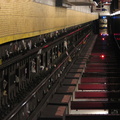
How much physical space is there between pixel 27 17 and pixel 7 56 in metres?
1.16

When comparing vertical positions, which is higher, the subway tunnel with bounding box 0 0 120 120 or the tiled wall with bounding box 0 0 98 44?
the tiled wall with bounding box 0 0 98 44

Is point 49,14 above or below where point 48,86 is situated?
above

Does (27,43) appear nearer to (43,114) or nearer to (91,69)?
(43,114)

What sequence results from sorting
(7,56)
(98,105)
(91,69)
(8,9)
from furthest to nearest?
(91,69) → (98,105) → (7,56) → (8,9)

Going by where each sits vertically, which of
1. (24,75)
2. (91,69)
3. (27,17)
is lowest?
(91,69)

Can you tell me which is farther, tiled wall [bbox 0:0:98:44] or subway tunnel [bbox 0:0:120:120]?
subway tunnel [bbox 0:0:120:120]

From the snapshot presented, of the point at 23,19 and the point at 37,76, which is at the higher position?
the point at 23,19

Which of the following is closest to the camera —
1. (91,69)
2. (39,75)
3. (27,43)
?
(27,43)

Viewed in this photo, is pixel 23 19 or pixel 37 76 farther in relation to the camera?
pixel 37 76

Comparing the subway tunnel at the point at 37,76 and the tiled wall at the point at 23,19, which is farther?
the subway tunnel at the point at 37,76

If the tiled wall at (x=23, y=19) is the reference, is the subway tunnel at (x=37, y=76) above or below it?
below

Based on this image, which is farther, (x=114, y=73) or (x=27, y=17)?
(x=114, y=73)

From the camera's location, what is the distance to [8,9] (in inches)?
154

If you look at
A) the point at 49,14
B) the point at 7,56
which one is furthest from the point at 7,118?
A: the point at 49,14
